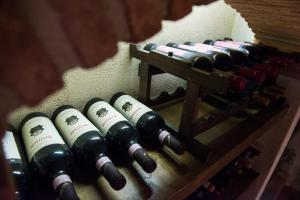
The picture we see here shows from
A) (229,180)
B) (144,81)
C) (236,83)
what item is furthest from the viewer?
(229,180)

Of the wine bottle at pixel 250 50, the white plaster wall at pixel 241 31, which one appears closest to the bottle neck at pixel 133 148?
the wine bottle at pixel 250 50

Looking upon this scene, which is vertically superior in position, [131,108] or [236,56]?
[236,56]

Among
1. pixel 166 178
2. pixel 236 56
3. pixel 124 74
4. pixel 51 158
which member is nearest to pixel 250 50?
pixel 236 56

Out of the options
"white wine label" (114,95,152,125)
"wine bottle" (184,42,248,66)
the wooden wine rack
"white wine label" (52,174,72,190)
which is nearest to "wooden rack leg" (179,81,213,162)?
the wooden wine rack

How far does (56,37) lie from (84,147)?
0.35 metres

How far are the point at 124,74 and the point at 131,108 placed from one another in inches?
7.0

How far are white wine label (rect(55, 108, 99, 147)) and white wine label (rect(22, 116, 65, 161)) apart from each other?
0.09 feet

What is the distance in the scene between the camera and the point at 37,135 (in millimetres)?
473

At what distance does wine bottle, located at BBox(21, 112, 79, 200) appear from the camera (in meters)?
0.40

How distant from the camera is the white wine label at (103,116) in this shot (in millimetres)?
541

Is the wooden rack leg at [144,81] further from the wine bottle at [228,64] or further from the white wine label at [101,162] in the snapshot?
the white wine label at [101,162]

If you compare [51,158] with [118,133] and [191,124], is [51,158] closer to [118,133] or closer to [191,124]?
[118,133]

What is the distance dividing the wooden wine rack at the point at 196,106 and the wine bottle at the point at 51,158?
11.8 inches

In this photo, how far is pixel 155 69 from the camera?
2.32ft
